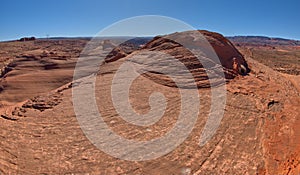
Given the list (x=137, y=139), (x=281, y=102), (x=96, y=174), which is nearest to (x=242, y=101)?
(x=281, y=102)

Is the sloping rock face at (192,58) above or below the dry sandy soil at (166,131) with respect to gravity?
above

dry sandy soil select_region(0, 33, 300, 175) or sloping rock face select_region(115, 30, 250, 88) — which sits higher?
sloping rock face select_region(115, 30, 250, 88)

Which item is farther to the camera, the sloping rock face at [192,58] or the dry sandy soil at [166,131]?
the sloping rock face at [192,58]

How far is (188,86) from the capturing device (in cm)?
841

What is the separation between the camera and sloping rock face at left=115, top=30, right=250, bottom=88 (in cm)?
905

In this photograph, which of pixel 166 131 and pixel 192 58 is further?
pixel 192 58

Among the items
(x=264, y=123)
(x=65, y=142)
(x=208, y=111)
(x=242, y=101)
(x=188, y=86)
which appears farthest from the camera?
(x=188, y=86)

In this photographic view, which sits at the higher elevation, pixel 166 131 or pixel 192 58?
pixel 192 58

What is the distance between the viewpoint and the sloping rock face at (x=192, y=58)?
905 centimetres

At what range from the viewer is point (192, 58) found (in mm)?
10109

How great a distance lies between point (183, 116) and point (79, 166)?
2.84 metres

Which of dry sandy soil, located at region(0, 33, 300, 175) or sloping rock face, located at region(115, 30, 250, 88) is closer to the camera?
dry sandy soil, located at region(0, 33, 300, 175)

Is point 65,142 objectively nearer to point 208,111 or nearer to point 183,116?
point 183,116

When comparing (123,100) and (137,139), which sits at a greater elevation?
(123,100)
